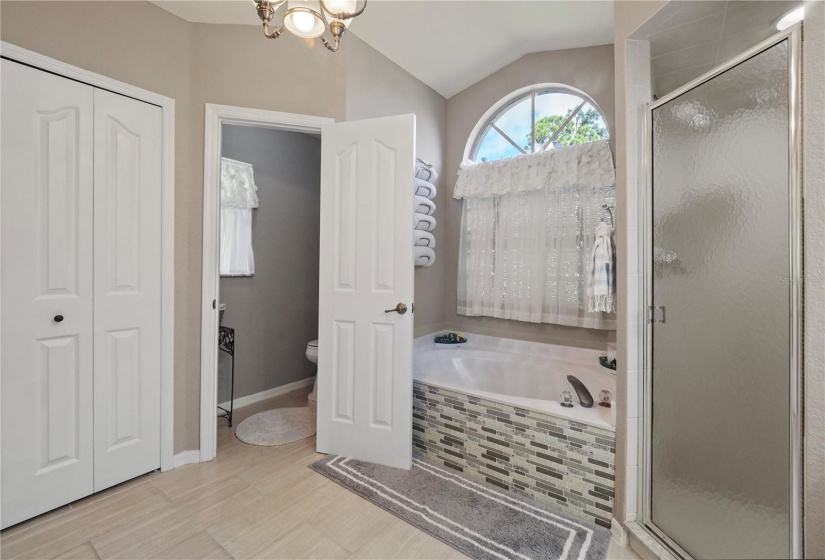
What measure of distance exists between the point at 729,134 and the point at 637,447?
1258 mm

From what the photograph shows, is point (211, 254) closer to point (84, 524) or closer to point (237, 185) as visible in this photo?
point (237, 185)

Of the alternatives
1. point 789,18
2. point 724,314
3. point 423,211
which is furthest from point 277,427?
point 789,18

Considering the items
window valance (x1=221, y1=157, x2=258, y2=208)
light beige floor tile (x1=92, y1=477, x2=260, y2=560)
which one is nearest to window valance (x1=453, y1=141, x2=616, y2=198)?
window valance (x1=221, y1=157, x2=258, y2=208)

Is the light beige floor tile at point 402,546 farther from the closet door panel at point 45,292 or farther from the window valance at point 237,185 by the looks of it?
the window valance at point 237,185

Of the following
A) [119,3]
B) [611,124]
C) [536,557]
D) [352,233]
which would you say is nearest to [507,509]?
[536,557]

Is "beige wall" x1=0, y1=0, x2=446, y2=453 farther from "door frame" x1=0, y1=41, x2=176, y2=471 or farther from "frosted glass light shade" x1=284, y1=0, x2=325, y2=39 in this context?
"frosted glass light shade" x1=284, y1=0, x2=325, y2=39

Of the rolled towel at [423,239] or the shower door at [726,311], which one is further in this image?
the rolled towel at [423,239]

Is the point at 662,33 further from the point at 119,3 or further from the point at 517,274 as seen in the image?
the point at 119,3

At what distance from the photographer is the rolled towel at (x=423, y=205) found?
2.84 metres

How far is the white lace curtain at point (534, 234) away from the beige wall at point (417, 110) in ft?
0.76

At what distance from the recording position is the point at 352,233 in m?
2.24

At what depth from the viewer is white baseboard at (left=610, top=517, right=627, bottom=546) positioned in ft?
5.12

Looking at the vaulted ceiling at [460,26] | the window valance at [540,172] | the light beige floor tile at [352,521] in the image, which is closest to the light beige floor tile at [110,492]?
the light beige floor tile at [352,521]

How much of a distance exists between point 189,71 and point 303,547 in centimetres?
257
